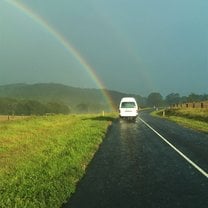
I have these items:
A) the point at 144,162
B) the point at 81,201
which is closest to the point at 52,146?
the point at 144,162

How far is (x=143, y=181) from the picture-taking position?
1163 centimetres

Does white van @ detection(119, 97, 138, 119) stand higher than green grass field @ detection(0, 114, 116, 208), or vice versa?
white van @ detection(119, 97, 138, 119)

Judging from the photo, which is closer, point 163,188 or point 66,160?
point 163,188

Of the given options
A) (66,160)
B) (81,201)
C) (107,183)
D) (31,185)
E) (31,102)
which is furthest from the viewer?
(31,102)

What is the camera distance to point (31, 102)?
114500 mm

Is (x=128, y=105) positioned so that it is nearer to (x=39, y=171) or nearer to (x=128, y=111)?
(x=128, y=111)

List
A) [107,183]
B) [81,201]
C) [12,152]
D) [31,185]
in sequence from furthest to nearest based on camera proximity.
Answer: [12,152]
[107,183]
[31,185]
[81,201]

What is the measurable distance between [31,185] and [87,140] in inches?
472

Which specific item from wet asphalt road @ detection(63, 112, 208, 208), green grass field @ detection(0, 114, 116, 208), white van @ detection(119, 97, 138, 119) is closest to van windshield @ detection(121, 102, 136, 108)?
white van @ detection(119, 97, 138, 119)

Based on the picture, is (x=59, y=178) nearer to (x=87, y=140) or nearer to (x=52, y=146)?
(x=52, y=146)

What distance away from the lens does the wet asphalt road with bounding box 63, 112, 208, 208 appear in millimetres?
9383

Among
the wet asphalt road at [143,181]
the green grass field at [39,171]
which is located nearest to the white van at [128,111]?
the green grass field at [39,171]

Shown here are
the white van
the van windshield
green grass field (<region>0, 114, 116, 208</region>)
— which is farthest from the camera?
the van windshield

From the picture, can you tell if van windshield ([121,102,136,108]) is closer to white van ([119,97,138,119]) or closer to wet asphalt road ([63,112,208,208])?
white van ([119,97,138,119])
